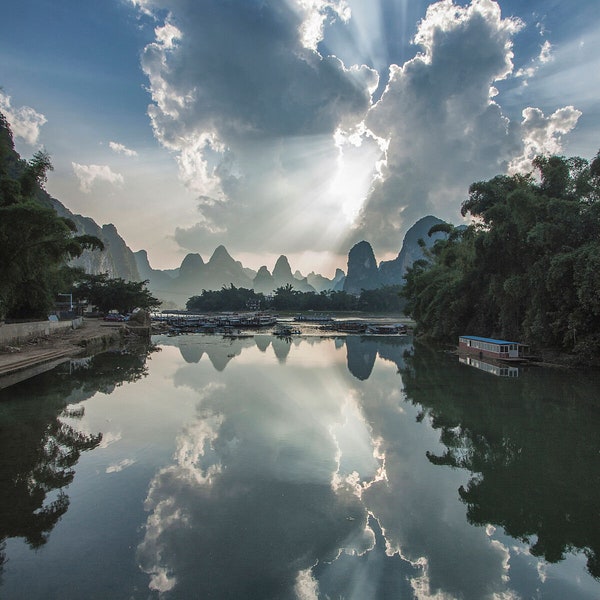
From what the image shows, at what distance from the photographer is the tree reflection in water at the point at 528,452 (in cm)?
580

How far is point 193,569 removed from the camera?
467 centimetres

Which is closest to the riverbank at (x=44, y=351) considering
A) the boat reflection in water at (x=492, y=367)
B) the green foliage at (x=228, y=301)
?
the boat reflection in water at (x=492, y=367)

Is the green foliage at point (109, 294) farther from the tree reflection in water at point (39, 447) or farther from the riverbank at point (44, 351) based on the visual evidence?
the tree reflection in water at point (39, 447)

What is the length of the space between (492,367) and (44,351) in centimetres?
2223

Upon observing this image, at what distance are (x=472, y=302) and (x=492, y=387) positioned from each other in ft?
51.6

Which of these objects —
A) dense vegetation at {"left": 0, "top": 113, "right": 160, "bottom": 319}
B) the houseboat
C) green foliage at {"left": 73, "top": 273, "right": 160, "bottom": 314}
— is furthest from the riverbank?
the houseboat

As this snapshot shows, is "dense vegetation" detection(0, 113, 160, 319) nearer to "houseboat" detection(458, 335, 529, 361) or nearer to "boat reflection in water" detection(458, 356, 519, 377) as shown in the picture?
"boat reflection in water" detection(458, 356, 519, 377)

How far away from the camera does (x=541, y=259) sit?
2052 cm

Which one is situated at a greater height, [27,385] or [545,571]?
[545,571]

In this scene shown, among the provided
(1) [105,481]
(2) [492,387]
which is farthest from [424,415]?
(1) [105,481]

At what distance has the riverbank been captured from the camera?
1670cm

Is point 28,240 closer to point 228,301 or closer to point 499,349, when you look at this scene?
point 499,349

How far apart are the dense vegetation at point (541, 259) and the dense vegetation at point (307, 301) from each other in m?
67.3

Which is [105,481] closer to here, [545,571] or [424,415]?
[545,571]
